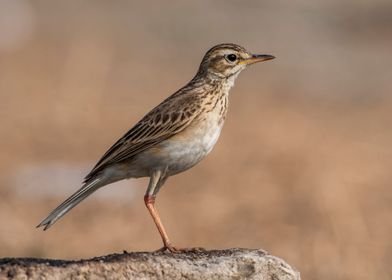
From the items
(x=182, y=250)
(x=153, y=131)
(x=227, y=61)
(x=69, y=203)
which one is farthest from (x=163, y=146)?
(x=227, y=61)

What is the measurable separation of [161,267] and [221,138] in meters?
14.4

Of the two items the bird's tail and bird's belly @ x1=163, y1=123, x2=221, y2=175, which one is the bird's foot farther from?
the bird's tail

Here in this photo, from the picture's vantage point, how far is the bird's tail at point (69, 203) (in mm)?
9055

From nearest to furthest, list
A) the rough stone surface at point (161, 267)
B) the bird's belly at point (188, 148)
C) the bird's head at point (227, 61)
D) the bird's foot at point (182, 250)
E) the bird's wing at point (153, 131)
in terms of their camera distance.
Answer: the rough stone surface at point (161, 267)
the bird's foot at point (182, 250)
the bird's belly at point (188, 148)
the bird's wing at point (153, 131)
the bird's head at point (227, 61)

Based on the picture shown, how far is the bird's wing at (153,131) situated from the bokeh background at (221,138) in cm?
324

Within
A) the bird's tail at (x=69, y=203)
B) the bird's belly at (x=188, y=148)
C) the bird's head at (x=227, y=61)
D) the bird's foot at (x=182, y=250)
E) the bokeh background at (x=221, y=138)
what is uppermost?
the bokeh background at (x=221, y=138)

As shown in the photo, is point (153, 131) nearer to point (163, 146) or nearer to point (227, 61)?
point (163, 146)

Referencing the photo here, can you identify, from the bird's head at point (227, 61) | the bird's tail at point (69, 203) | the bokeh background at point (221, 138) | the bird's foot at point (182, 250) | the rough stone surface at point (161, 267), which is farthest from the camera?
the bokeh background at point (221, 138)

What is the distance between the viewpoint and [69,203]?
9148 millimetres

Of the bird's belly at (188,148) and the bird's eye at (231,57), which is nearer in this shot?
the bird's belly at (188,148)

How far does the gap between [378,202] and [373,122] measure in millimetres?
5910

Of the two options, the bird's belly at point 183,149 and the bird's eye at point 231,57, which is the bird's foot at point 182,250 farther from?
the bird's eye at point 231,57

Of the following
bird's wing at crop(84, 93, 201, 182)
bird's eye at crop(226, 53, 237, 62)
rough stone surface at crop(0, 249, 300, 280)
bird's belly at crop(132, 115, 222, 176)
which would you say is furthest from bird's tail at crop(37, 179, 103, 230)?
bird's eye at crop(226, 53, 237, 62)

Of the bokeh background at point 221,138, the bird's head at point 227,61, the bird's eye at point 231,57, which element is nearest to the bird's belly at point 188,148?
the bird's head at point 227,61
